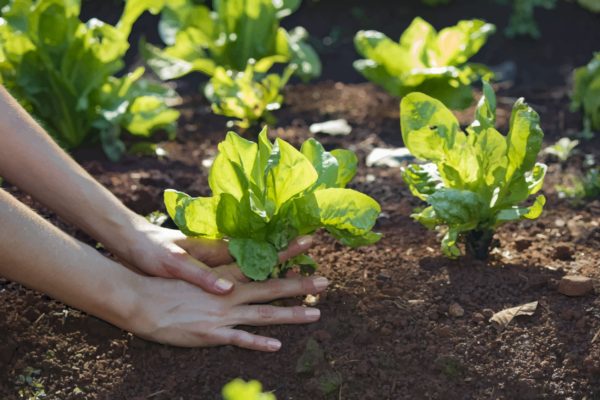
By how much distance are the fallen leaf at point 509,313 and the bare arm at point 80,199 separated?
0.71 metres

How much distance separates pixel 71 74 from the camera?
3447 millimetres

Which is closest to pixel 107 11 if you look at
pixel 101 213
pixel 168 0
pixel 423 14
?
pixel 168 0

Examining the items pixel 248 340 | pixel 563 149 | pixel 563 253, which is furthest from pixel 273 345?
pixel 563 149

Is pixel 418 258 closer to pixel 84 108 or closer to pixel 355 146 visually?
pixel 355 146

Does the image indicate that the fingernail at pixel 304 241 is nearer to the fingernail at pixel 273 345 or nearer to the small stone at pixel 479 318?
the fingernail at pixel 273 345

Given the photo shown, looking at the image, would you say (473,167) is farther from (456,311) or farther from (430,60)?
(430,60)

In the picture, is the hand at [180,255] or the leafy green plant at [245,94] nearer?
the hand at [180,255]

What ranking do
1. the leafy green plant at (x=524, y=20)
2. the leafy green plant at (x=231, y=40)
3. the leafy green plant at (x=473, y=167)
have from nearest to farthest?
the leafy green plant at (x=473, y=167)
the leafy green plant at (x=231, y=40)
the leafy green plant at (x=524, y=20)

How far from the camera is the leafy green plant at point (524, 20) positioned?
4875 millimetres

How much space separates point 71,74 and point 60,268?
1.39 metres

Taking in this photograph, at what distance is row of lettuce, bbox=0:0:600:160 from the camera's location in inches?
133

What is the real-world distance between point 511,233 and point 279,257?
857mm

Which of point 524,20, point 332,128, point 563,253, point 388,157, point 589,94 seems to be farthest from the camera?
point 524,20

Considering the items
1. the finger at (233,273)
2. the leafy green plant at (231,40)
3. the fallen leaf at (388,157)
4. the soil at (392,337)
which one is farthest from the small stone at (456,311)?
the leafy green plant at (231,40)
